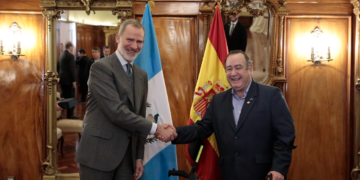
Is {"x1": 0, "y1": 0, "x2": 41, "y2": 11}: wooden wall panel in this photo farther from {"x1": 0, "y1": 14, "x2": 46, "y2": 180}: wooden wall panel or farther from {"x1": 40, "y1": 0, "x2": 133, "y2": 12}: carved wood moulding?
{"x1": 40, "y1": 0, "x2": 133, "y2": 12}: carved wood moulding

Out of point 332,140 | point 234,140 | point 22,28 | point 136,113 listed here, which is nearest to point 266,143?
point 234,140

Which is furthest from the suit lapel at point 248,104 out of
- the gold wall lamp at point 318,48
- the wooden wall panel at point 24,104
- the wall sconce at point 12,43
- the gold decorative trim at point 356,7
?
the wall sconce at point 12,43

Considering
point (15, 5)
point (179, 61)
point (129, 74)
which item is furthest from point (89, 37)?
point (129, 74)

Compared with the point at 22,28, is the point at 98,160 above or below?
below

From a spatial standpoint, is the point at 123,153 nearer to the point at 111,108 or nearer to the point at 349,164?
the point at 111,108

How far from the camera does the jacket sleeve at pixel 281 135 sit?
7.71ft

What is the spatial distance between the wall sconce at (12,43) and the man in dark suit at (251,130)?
2561mm

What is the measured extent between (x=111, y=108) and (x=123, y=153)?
34 centimetres

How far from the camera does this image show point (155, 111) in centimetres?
314

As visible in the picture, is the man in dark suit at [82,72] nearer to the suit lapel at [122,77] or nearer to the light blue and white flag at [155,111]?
the light blue and white flag at [155,111]

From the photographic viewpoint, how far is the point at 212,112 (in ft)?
8.93

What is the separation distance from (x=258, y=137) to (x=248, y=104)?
24cm

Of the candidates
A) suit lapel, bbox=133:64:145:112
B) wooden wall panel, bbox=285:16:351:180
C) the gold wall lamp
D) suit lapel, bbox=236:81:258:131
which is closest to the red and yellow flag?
suit lapel, bbox=236:81:258:131

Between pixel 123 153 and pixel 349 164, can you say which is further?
pixel 349 164
